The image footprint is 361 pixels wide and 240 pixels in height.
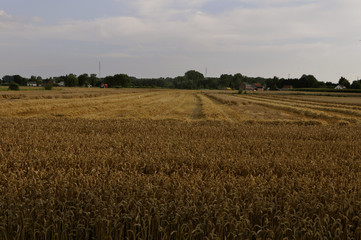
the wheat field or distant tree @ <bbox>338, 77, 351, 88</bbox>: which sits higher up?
distant tree @ <bbox>338, 77, 351, 88</bbox>

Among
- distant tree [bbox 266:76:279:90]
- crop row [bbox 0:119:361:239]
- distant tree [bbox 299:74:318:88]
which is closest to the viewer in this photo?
A: crop row [bbox 0:119:361:239]

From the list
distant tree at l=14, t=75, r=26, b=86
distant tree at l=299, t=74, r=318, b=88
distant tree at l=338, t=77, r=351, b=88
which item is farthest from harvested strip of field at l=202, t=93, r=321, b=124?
distant tree at l=14, t=75, r=26, b=86

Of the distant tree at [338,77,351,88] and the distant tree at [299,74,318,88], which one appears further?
the distant tree at [299,74,318,88]

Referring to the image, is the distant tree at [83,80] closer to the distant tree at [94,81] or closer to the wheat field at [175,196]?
the distant tree at [94,81]

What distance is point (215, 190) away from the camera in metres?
5.33

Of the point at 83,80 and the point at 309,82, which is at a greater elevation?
the point at 309,82

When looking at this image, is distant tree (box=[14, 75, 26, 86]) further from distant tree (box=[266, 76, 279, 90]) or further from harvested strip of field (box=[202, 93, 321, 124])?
harvested strip of field (box=[202, 93, 321, 124])

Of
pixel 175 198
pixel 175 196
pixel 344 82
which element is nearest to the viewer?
pixel 175 198

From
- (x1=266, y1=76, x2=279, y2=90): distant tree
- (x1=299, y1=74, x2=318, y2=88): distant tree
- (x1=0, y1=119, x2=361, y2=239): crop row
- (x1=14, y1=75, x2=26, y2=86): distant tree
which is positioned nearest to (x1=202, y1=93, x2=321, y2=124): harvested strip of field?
(x1=0, y1=119, x2=361, y2=239): crop row

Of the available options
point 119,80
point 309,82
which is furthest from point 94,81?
point 309,82

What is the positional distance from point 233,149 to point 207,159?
1.95 metres

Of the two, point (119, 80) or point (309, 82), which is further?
point (119, 80)

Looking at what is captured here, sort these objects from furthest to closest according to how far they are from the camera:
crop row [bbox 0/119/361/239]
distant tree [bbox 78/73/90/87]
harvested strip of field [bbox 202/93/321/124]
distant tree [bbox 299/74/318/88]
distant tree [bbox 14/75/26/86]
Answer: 1. distant tree [bbox 78/73/90/87]
2. distant tree [bbox 14/75/26/86]
3. distant tree [bbox 299/74/318/88]
4. harvested strip of field [bbox 202/93/321/124]
5. crop row [bbox 0/119/361/239]

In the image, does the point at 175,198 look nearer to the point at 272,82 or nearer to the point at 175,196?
the point at 175,196
